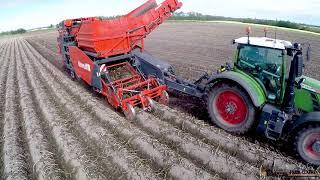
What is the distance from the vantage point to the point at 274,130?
5.80 meters

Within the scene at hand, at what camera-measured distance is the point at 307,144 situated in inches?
211

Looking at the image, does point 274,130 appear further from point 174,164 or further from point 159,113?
point 159,113

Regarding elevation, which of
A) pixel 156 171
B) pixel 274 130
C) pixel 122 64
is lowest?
pixel 156 171

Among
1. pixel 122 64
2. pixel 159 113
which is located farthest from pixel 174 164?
pixel 122 64

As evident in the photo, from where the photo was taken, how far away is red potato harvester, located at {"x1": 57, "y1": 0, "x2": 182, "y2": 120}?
27.2 ft

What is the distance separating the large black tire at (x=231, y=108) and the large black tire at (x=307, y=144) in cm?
100

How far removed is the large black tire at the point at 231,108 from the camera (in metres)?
6.19

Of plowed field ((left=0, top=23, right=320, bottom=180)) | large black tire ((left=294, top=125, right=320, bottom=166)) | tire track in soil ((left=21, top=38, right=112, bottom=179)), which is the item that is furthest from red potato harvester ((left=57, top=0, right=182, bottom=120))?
large black tire ((left=294, top=125, right=320, bottom=166))

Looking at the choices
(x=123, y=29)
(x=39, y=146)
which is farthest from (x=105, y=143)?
(x=123, y=29)

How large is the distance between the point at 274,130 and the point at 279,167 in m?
0.80

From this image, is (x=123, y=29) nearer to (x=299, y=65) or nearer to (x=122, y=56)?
(x=122, y=56)

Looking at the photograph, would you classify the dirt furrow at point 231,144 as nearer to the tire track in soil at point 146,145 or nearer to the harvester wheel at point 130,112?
the harvester wheel at point 130,112

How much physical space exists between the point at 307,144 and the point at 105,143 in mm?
3710

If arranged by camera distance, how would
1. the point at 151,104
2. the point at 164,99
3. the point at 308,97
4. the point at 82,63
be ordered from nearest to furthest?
1. the point at 308,97
2. the point at 151,104
3. the point at 164,99
4. the point at 82,63
